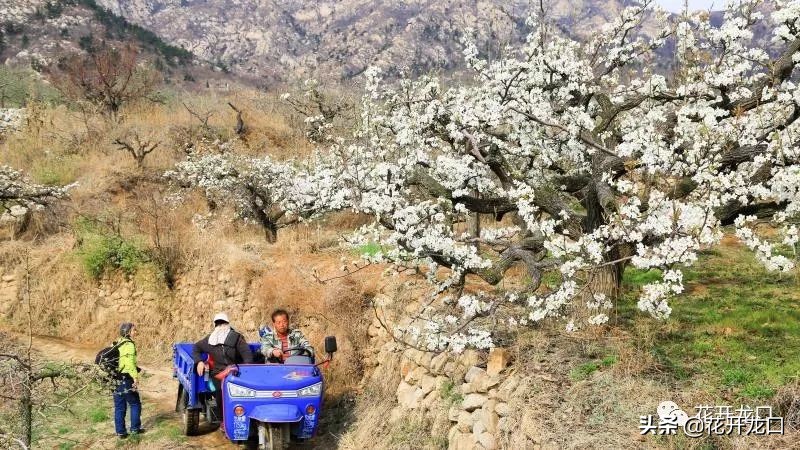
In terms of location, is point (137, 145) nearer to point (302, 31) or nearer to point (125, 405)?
point (125, 405)

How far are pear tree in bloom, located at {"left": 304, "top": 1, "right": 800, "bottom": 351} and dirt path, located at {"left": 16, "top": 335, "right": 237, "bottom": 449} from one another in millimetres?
4035

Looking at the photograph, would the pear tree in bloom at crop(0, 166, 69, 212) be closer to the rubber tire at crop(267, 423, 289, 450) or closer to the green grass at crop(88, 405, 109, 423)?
the green grass at crop(88, 405, 109, 423)

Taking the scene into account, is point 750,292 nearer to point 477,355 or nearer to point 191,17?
point 477,355

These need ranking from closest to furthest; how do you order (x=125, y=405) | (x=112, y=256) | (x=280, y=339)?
(x=280, y=339) < (x=125, y=405) < (x=112, y=256)

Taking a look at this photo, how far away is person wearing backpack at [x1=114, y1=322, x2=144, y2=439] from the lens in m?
10.1

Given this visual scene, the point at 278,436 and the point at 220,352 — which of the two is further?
the point at 220,352

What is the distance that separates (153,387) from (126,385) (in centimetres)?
299

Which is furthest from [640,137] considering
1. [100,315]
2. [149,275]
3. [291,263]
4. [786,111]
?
[100,315]

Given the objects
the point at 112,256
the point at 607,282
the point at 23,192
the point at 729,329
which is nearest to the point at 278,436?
the point at 607,282

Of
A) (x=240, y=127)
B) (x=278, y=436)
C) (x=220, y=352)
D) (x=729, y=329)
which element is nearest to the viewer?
(x=729, y=329)

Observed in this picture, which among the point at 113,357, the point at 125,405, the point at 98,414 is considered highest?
the point at 113,357

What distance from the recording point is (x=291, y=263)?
48.4 feet

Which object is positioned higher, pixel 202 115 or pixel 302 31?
pixel 302 31

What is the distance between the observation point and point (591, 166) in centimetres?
975
